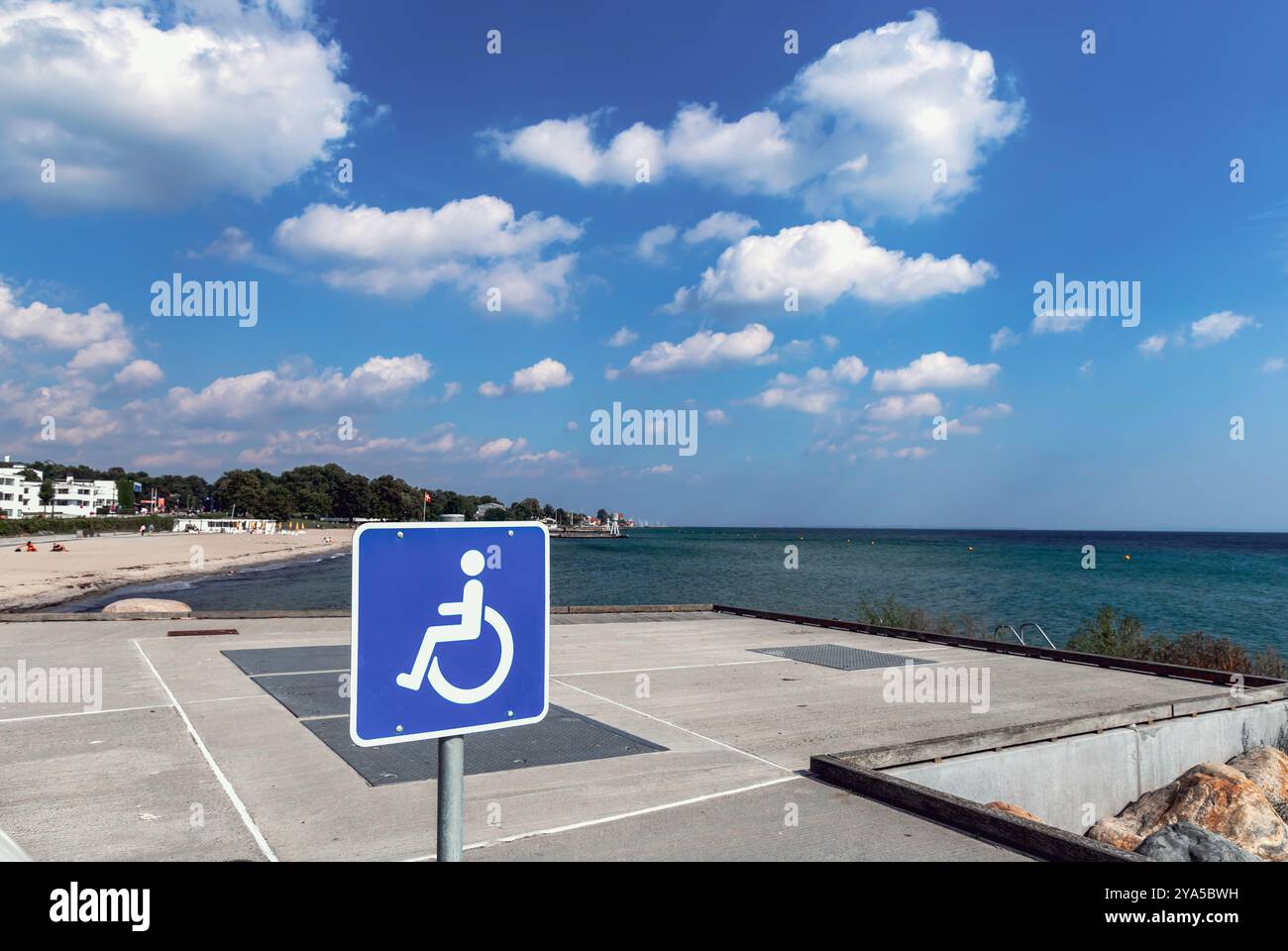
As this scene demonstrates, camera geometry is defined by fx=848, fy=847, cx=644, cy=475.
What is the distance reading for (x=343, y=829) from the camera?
548cm

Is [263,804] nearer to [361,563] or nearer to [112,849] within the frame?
[112,849]

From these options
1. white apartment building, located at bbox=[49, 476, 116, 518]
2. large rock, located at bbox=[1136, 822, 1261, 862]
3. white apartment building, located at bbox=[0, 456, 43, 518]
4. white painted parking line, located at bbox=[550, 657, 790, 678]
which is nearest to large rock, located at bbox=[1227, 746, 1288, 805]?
large rock, located at bbox=[1136, 822, 1261, 862]

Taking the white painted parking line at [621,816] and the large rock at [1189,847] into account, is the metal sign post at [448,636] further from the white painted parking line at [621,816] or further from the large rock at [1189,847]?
the large rock at [1189,847]

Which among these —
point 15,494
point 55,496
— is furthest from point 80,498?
point 15,494

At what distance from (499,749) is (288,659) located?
6.36 metres

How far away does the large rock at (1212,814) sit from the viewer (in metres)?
7.35

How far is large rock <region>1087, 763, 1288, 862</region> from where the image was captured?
7.35 meters

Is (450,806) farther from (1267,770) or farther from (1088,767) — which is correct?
(1267,770)

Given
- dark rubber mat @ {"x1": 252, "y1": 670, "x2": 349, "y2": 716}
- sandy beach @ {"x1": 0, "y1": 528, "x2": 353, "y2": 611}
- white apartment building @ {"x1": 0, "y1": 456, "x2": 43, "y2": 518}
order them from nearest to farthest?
dark rubber mat @ {"x1": 252, "y1": 670, "x2": 349, "y2": 716}, sandy beach @ {"x1": 0, "y1": 528, "x2": 353, "y2": 611}, white apartment building @ {"x1": 0, "y1": 456, "x2": 43, "y2": 518}

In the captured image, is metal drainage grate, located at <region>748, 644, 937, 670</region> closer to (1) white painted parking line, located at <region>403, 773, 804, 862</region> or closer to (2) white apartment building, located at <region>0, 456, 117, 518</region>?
(1) white painted parking line, located at <region>403, 773, 804, 862</region>

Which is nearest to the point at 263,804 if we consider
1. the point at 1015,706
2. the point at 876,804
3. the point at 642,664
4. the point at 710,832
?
the point at 710,832

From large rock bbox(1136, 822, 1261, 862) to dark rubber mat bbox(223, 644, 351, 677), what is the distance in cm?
982
